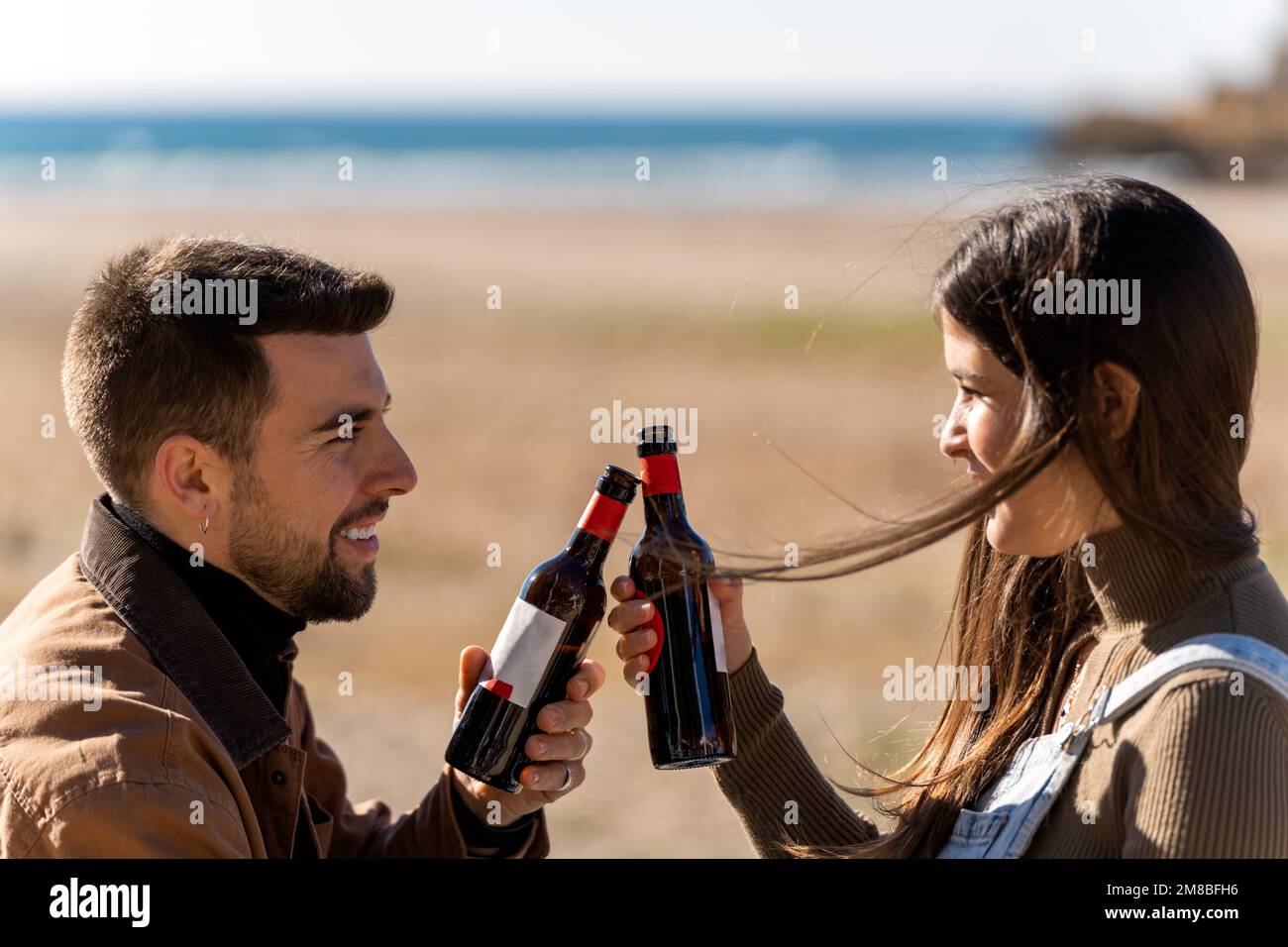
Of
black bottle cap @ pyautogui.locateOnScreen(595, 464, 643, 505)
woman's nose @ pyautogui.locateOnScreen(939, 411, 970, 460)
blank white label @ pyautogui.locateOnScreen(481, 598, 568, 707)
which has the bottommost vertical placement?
blank white label @ pyautogui.locateOnScreen(481, 598, 568, 707)

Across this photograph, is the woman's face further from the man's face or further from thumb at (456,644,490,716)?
the man's face

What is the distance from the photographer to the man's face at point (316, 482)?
10.2 feet

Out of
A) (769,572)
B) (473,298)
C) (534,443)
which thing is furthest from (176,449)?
(473,298)

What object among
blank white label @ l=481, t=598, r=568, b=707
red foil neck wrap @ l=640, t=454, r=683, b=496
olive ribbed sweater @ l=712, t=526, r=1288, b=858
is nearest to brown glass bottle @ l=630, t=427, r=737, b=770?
red foil neck wrap @ l=640, t=454, r=683, b=496

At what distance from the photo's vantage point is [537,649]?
2.60 m

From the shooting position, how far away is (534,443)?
12.3m

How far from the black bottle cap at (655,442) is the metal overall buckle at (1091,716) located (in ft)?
3.07

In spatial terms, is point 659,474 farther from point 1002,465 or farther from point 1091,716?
point 1091,716

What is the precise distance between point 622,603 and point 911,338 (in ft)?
45.6

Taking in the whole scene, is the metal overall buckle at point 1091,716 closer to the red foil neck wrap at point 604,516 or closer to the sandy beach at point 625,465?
the sandy beach at point 625,465

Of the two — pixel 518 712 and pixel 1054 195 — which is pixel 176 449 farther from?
pixel 1054 195

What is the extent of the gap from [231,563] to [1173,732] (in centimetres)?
201

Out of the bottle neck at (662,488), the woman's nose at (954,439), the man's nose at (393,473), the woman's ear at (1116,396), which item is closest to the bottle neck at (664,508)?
the bottle neck at (662,488)

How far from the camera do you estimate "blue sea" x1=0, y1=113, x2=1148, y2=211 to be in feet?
133
